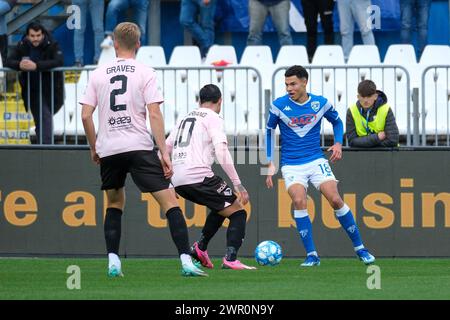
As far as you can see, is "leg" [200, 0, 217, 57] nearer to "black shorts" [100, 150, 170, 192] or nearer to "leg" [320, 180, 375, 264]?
"leg" [320, 180, 375, 264]

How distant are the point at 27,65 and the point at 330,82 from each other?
421 cm

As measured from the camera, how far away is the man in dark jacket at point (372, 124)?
607 inches

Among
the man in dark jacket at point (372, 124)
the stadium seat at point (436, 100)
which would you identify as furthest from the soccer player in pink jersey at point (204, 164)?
the stadium seat at point (436, 100)

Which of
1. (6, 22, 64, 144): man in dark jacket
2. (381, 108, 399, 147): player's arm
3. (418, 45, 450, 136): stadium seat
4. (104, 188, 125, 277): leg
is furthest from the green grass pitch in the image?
(6, 22, 64, 144): man in dark jacket

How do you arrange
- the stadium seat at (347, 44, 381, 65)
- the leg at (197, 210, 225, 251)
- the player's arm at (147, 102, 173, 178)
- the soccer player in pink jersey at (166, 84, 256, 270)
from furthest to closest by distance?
the stadium seat at (347, 44, 381, 65)
the leg at (197, 210, 225, 251)
the soccer player in pink jersey at (166, 84, 256, 270)
the player's arm at (147, 102, 173, 178)

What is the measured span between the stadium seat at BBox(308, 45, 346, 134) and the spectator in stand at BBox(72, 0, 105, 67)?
339 centimetres

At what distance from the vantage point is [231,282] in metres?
11.2

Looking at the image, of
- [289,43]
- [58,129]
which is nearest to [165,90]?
[58,129]

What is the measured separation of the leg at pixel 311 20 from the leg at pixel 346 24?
388 mm

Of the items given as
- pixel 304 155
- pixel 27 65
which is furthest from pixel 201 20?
pixel 304 155

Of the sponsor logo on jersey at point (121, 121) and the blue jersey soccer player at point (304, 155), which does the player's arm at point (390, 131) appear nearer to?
the blue jersey soccer player at point (304, 155)

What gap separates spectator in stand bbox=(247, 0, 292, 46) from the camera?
1909cm

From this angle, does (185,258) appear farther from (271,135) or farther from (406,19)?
(406,19)

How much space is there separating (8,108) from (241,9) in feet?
17.1
